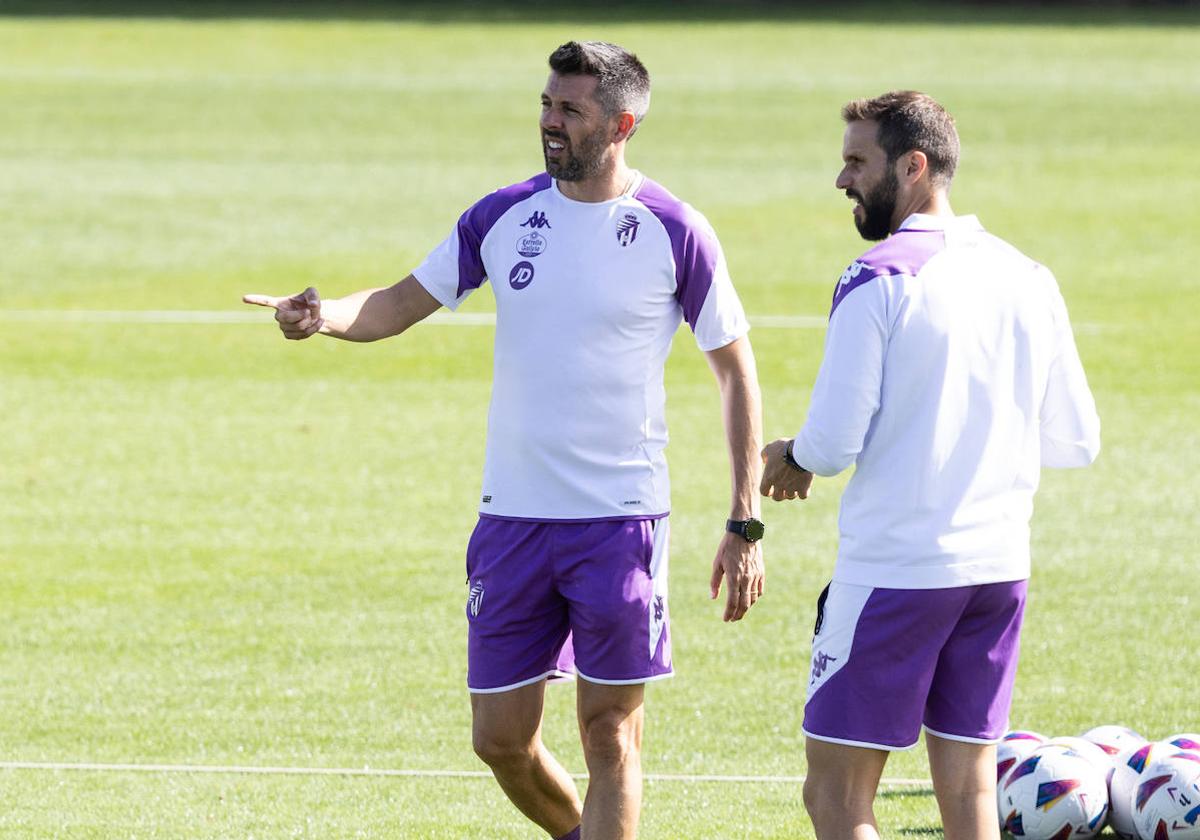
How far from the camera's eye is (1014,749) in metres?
6.91

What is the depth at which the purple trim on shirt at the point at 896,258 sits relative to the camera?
5090mm

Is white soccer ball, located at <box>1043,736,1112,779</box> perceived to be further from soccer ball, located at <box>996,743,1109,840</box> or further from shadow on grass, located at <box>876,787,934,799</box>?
shadow on grass, located at <box>876,787,934,799</box>

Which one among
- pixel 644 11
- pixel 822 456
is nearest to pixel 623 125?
pixel 822 456

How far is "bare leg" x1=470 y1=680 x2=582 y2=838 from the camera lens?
6004 mm

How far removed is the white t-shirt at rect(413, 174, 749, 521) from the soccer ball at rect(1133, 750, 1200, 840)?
1842 mm

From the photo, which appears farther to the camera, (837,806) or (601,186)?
(601,186)

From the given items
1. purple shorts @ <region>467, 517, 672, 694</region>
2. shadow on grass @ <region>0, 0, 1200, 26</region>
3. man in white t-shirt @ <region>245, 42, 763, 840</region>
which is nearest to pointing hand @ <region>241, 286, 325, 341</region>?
man in white t-shirt @ <region>245, 42, 763, 840</region>

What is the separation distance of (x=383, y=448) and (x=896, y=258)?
28.8 feet

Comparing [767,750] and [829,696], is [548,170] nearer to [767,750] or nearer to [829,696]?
[829,696]

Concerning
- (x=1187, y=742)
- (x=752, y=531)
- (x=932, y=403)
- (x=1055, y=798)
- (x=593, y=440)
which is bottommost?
(x=1055, y=798)

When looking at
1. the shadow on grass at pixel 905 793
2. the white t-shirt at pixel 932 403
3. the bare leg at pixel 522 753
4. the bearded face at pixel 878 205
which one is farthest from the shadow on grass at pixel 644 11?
the white t-shirt at pixel 932 403

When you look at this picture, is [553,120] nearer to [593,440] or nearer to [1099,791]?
[593,440]

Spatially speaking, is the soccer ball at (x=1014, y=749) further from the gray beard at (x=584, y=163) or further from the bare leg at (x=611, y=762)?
the gray beard at (x=584, y=163)

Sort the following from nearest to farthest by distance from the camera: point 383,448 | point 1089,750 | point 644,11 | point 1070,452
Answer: point 1070,452 < point 1089,750 < point 383,448 < point 644,11
